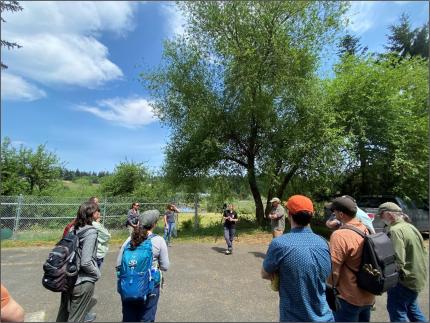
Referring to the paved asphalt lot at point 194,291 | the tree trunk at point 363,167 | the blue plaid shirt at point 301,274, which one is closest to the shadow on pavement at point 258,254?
the paved asphalt lot at point 194,291

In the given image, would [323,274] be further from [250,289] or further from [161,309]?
[250,289]

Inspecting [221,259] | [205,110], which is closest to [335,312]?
[221,259]

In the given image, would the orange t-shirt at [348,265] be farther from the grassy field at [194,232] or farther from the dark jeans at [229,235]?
the grassy field at [194,232]

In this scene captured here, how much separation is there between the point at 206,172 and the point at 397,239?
13.1 m

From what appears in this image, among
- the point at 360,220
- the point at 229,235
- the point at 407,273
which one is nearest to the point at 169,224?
the point at 229,235

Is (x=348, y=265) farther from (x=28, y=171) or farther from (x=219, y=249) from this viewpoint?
(x=28, y=171)

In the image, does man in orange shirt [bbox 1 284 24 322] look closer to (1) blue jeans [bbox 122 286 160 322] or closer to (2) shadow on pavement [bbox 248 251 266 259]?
(1) blue jeans [bbox 122 286 160 322]

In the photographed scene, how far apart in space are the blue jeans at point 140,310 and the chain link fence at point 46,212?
35.8 ft

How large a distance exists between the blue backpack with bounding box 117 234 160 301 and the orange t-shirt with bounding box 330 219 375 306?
191 cm

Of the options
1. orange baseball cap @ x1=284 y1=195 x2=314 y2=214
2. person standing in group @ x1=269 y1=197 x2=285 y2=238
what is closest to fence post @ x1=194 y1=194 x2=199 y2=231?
person standing in group @ x1=269 y1=197 x2=285 y2=238

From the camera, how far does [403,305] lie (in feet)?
13.4

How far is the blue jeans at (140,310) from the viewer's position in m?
3.68

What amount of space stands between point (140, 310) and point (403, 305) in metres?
3.10

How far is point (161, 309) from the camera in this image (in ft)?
19.5
